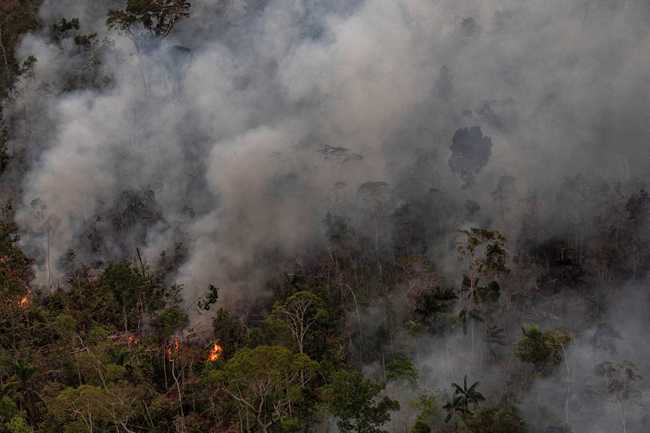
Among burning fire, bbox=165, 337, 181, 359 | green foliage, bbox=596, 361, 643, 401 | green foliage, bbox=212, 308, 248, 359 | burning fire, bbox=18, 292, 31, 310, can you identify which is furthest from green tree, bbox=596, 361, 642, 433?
burning fire, bbox=18, 292, 31, 310

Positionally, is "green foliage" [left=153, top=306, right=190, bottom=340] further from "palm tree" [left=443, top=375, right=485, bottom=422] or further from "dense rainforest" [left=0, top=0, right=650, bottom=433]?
"palm tree" [left=443, top=375, right=485, bottom=422]

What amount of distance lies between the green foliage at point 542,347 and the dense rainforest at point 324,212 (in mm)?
201

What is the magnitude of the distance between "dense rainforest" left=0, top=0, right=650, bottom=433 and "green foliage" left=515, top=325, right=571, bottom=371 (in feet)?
0.66

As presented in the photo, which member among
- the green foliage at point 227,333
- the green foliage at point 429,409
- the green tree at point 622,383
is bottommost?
the green foliage at point 429,409

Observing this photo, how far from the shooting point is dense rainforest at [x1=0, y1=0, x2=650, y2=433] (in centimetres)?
5441

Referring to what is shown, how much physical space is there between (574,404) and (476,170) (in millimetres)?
28212

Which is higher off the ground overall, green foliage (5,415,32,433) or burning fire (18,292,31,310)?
burning fire (18,292,31,310)

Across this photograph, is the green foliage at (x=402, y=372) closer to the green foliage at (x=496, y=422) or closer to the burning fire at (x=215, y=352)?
the green foliage at (x=496, y=422)

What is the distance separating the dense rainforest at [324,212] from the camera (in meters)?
54.4

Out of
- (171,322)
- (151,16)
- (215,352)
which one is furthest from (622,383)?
(151,16)

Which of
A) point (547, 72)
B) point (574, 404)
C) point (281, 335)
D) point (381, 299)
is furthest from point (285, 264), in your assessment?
point (547, 72)

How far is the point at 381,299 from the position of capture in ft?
218

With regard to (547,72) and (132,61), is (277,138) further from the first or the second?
(547,72)

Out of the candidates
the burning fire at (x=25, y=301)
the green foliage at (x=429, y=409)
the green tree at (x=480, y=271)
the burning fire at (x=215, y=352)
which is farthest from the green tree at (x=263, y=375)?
the burning fire at (x=25, y=301)
